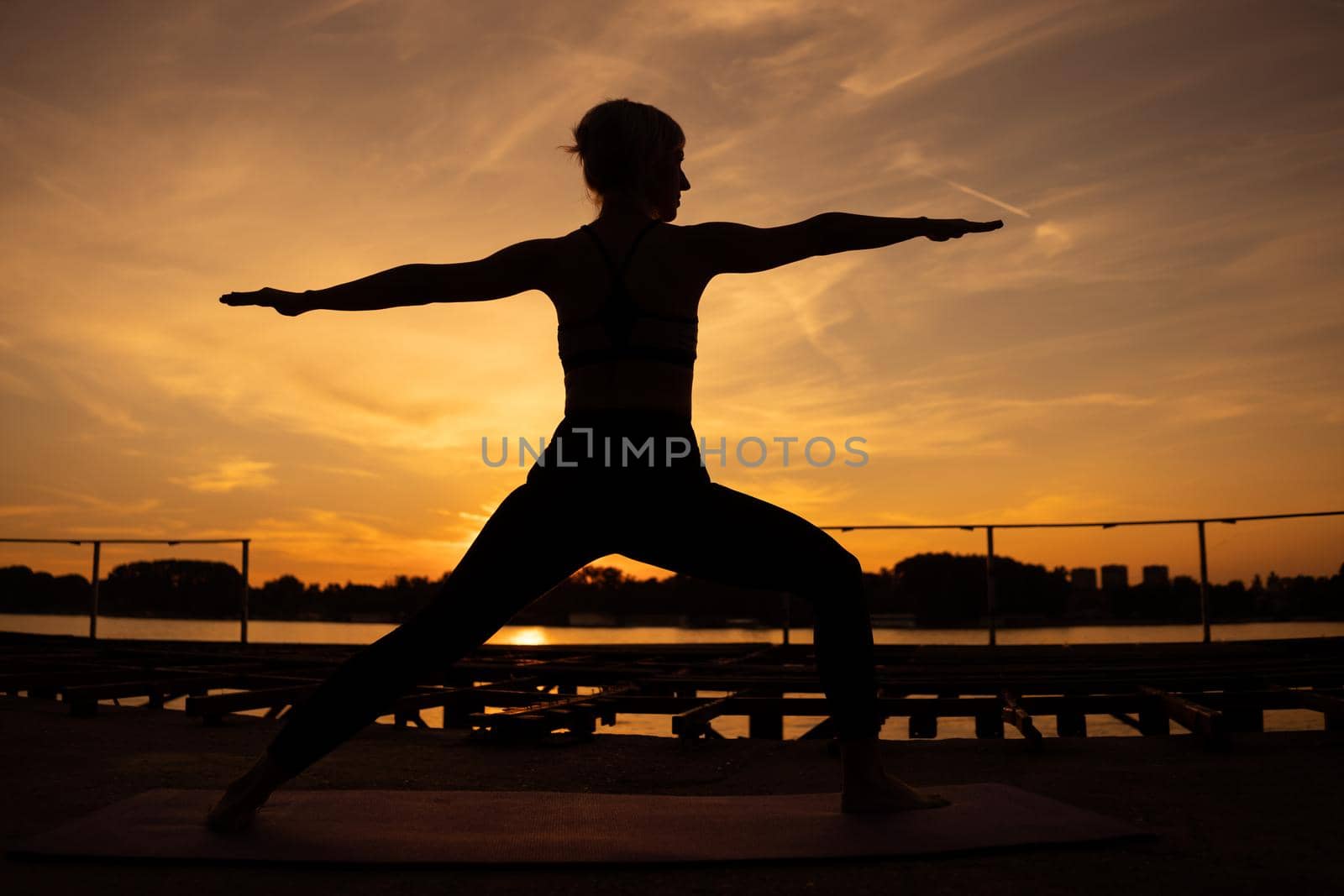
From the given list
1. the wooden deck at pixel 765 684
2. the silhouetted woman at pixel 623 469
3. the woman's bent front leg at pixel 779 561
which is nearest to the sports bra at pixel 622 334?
the silhouetted woman at pixel 623 469

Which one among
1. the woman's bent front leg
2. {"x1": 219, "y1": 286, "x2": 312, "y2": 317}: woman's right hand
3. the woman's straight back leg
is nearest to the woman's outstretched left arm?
{"x1": 219, "y1": 286, "x2": 312, "y2": 317}: woman's right hand

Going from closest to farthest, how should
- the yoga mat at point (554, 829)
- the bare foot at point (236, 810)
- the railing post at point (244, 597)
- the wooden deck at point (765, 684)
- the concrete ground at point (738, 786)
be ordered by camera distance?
the concrete ground at point (738, 786), the yoga mat at point (554, 829), the bare foot at point (236, 810), the wooden deck at point (765, 684), the railing post at point (244, 597)

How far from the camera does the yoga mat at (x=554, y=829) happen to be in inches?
90.7

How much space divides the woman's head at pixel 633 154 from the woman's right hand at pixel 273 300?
87cm

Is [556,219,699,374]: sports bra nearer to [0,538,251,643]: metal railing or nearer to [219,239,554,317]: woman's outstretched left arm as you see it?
[219,239,554,317]: woman's outstretched left arm

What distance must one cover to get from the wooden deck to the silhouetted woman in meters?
1.70

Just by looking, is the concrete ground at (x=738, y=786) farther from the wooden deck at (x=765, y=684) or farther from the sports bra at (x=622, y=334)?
the sports bra at (x=622, y=334)

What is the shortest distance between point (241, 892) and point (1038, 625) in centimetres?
1302

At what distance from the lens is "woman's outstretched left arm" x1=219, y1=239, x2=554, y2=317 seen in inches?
101

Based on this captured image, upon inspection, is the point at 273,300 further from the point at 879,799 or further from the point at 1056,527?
the point at 1056,527

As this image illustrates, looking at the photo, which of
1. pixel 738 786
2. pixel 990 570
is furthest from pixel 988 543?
pixel 738 786

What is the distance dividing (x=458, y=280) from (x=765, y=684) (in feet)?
16.0

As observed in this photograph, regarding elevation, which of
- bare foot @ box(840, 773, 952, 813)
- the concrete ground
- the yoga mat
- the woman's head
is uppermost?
the woman's head

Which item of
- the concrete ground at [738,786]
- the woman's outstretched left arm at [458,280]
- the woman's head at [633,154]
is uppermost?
the woman's head at [633,154]
